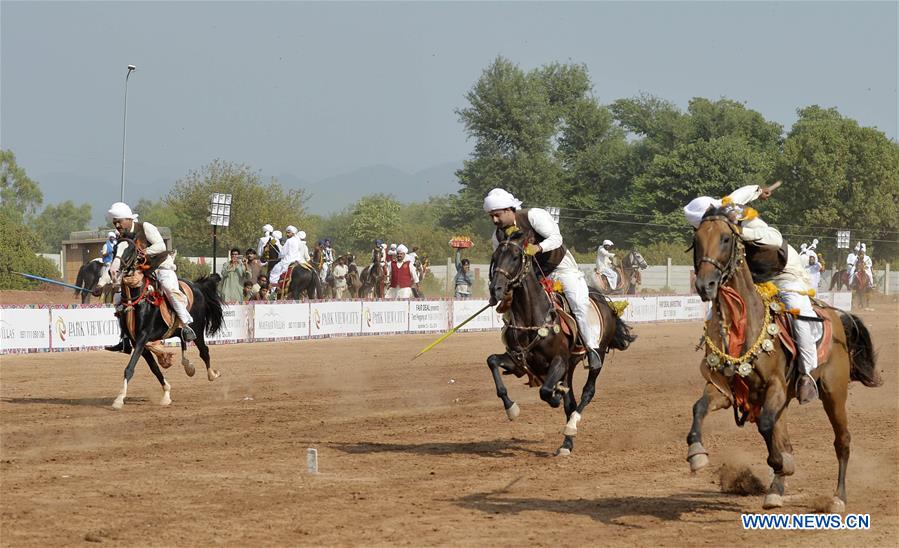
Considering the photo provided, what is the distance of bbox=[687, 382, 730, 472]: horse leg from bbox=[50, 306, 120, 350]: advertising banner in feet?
58.8

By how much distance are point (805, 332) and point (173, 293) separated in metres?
10.4

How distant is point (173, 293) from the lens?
56.2 feet

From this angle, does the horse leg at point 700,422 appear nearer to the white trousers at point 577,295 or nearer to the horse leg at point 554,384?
the horse leg at point 554,384

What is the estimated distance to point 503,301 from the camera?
40.7 feet

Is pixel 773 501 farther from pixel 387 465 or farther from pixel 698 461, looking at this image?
pixel 387 465

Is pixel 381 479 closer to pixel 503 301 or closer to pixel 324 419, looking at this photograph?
pixel 503 301

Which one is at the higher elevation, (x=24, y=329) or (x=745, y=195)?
(x=745, y=195)

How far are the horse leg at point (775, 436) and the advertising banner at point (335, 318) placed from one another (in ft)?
74.8

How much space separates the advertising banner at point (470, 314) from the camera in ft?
118

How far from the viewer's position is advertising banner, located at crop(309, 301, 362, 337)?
3131 cm

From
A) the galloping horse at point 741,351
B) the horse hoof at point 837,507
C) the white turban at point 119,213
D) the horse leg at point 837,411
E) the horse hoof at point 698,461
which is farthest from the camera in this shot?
the white turban at point 119,213

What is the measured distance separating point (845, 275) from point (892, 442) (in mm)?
43752

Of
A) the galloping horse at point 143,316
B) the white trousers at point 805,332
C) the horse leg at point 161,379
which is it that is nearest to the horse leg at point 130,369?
the galloping horse at point 143,316

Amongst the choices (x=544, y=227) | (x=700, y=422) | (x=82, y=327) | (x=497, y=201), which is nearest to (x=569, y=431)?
(x=544, y=227)
